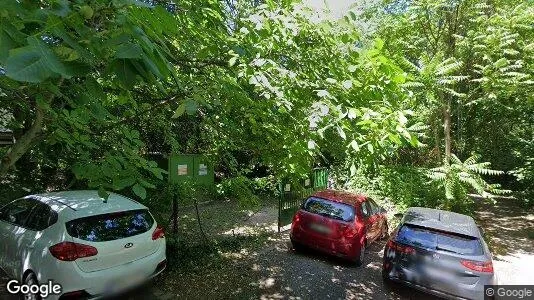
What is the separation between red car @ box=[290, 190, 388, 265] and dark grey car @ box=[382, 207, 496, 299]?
1020 millimetres

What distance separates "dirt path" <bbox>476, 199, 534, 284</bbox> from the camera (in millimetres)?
7948

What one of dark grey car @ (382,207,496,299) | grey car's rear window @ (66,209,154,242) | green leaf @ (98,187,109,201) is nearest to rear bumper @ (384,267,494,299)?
dark grey car @ (382,207,496,299)

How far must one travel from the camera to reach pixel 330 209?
25.3 feet

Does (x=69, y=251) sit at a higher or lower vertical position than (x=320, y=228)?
higher

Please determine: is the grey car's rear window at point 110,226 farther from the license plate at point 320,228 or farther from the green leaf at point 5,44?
the green leaf at point 5,44

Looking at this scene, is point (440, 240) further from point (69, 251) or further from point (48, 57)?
point (48, 57)

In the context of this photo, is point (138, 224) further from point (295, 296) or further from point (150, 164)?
point (295, 296)

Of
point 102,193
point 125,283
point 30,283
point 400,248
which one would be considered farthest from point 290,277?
point 102,193

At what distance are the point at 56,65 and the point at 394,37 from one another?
529 inches

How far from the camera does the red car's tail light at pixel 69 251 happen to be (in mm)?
4446

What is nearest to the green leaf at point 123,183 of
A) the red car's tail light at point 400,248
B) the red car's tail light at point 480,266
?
the red car's tail light at point 400,248

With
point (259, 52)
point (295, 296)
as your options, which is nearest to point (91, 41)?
point (259, 52)

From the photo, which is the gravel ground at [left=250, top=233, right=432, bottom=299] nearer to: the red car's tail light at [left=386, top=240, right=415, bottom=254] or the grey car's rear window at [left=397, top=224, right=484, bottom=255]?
the red car's tail light at [left=386, top=240, right=415, bottom=254]

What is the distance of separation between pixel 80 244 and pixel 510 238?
39.6ft
